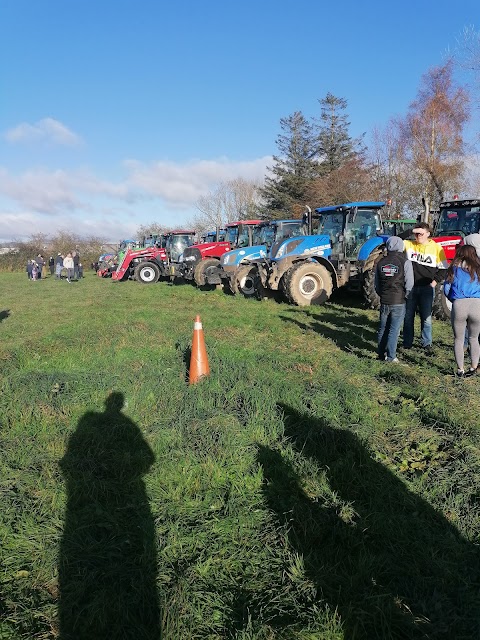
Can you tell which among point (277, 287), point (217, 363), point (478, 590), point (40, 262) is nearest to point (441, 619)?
point (478, 590)

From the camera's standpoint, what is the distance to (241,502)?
110 inches

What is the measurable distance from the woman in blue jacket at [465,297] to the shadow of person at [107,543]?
376 centimetres

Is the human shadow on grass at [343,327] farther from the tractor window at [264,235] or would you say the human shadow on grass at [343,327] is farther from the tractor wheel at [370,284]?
the tractor window at [264,235]

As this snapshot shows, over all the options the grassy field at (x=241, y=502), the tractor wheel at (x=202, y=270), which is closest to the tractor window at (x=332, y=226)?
the tractor wheel at (x=202, y=270)

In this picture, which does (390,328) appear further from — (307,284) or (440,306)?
(307,284)

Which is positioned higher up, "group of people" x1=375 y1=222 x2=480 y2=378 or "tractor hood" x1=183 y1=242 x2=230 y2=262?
"tractor hood" x1=183 y1=242 x2=230 y2=262

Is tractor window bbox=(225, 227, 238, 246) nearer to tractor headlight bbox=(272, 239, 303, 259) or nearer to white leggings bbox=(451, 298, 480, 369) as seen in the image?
tractor headlight bbox=(272, 239, 303, 259)

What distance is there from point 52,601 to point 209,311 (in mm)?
8833

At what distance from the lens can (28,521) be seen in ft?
8.68

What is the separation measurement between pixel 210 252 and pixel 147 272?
492cm

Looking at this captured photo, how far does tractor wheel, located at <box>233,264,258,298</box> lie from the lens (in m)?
13.5

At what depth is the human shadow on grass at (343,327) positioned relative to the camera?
6742 mm

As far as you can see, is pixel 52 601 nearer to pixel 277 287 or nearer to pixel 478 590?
pixel 478 590

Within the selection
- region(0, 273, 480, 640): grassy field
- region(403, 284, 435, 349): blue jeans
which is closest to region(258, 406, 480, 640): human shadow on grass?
region(0, 273, 480, 640): grassy field
